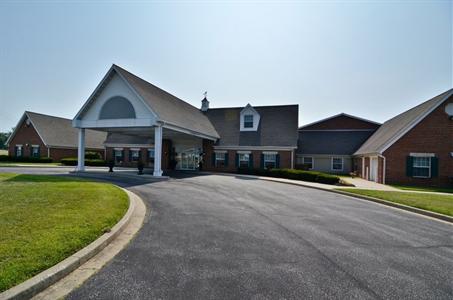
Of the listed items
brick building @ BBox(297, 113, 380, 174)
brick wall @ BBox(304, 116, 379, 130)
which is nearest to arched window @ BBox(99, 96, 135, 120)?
brick building @ BBox(297, 113, 380, 174)

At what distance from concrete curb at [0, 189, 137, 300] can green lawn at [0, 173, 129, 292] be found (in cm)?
11

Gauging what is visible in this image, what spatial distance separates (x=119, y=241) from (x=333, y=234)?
5.20 metres

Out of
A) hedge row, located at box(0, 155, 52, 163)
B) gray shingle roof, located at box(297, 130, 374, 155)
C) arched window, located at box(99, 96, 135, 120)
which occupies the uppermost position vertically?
arched window, located at box(99, 96, 135, 120)

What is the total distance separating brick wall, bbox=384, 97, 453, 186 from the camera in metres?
17.9

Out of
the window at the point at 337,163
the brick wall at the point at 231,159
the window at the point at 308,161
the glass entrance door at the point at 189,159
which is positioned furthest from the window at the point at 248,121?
the window at the point at 337,163

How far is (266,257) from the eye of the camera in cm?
461

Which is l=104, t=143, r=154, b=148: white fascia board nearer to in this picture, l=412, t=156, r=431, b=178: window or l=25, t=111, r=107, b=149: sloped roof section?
l=25, t=111, r=107, b=149: sloped roof section

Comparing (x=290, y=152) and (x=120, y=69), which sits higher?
(x=120, y=69)

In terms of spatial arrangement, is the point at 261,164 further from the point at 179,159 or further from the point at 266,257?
the point at 266,257

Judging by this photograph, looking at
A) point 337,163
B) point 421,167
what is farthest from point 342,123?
point 421,167

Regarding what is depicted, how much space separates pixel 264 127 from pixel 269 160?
4431 millimetres

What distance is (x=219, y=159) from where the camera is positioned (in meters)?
25.8

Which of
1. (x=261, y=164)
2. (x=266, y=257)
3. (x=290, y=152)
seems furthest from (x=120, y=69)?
(x=266, y=257)

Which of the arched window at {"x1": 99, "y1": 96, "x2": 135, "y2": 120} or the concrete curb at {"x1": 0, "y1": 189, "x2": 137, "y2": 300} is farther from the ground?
the arched window at {"x1": 99, "y1": 96, "x2": 135, "y2": 120}
